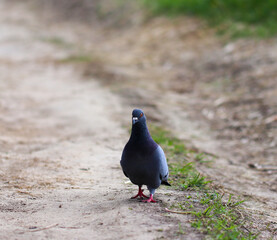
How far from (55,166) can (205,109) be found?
14.3ft

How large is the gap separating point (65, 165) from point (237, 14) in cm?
897

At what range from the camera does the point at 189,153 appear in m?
6.01

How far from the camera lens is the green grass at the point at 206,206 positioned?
11.1 ft

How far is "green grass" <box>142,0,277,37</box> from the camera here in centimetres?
1144

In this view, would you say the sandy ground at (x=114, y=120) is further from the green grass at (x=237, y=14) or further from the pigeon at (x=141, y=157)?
the green grass at (x=237, y=14)

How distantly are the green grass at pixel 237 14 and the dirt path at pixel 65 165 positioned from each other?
4.42 meters

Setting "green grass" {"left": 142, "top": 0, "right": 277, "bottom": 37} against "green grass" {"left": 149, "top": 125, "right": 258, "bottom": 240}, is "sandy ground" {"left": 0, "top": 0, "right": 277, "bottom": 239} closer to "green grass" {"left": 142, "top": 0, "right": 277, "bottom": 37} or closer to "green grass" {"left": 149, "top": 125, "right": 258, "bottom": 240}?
"green grass" {"left": 149, "top": 125, "right": 258, "bottom": 240}

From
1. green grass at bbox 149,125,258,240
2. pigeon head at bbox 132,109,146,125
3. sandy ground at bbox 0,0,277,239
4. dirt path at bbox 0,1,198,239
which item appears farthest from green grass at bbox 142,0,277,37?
pigeon head at bbox 132,109,146,125

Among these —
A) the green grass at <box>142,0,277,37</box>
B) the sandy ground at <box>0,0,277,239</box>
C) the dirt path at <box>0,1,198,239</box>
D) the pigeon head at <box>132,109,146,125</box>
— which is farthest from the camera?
the green grass at <box>142,0,277,37</box>

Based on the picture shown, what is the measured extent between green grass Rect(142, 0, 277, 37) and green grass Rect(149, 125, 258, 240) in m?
6.87

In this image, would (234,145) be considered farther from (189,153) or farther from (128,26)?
(128,26)

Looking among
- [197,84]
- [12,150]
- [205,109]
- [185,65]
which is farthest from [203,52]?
[12,150]

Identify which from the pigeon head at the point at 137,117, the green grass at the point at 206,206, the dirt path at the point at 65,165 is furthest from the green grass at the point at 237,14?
the pigeon head at the point at 137,117

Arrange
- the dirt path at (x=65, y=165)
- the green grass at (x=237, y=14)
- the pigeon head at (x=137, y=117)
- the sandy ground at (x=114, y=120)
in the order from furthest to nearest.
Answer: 1. the green grass at (x=237, y=14)
2. the sandy ground at (x=114, y=120)
3. the pigeon head at (x=137, y=117)
4. the dirt path at (x=65, y=165)
